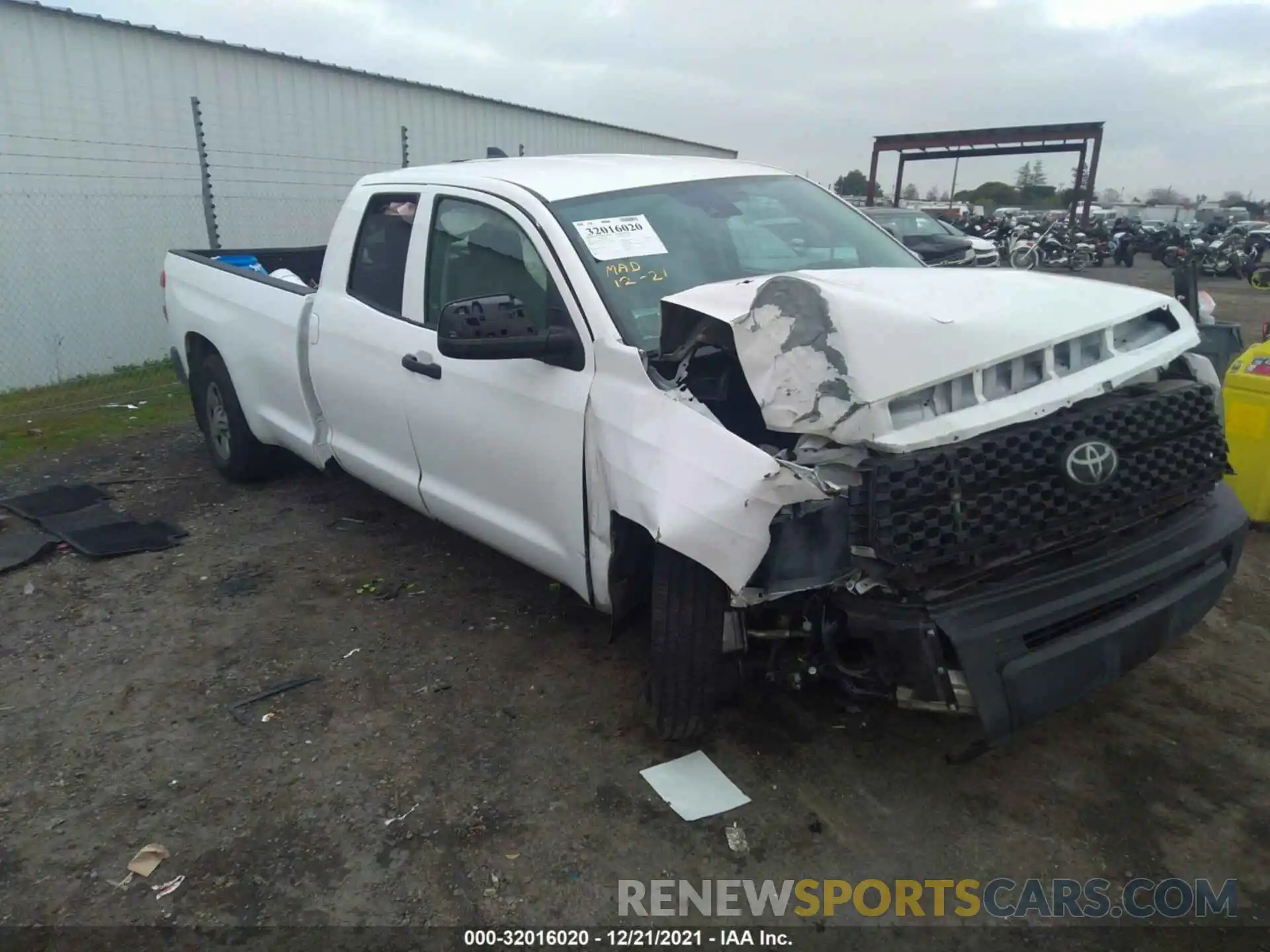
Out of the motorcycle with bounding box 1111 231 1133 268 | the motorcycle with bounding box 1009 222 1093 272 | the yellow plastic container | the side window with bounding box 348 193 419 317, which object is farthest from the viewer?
the motorcycle with bounding box 1111 231 1133 268

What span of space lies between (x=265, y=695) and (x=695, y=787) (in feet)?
5.63

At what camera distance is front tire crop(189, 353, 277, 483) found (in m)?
5.47


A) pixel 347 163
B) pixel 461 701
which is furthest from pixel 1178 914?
pixel 347 163

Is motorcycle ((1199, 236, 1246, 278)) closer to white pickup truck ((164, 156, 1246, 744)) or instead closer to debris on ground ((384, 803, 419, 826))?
white pickup truck ((164, 156, 1246, 744))

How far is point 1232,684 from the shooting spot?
339 centimetres

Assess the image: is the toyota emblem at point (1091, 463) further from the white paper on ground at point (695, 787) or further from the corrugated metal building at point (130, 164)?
the corrugated metal building at point (130, 164)

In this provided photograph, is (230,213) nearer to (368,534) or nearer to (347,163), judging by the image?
(347,163)

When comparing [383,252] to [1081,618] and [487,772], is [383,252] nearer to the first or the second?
[487,772]

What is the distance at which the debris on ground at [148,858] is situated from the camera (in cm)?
263

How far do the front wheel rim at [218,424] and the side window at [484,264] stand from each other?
7.88ft

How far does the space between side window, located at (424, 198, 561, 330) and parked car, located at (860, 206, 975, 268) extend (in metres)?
11.0

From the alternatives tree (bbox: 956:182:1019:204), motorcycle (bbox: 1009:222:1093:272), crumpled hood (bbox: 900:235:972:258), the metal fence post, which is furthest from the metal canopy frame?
tree (bbox: 956:182:1019:204)

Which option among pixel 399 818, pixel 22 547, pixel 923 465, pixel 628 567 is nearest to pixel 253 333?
pixel 22 547

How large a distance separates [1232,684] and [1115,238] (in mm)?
24483
